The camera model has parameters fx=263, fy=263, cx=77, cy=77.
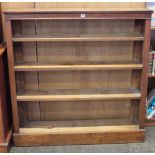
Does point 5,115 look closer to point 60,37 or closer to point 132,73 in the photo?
point 60,37

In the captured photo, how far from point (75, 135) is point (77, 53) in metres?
0.74

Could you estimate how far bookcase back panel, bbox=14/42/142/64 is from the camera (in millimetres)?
2328

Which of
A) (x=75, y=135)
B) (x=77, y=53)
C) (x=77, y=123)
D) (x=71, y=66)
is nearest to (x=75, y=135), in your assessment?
(x=75, y=135)

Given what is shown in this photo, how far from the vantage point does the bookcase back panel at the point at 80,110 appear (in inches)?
98.8

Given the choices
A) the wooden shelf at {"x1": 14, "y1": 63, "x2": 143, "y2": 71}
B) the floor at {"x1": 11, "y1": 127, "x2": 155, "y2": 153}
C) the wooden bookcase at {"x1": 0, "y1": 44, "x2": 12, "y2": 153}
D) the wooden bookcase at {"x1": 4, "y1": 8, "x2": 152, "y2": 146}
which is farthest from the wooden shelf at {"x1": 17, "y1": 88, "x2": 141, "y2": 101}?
the floor at {"x1": 11, "y1": 127, "x2": 155, "y2": 153}

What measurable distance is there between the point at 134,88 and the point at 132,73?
0.15m

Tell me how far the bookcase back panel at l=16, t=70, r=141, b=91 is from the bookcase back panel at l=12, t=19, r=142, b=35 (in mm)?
367

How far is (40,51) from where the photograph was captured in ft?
7.68

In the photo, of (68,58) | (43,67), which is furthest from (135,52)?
(43,67)

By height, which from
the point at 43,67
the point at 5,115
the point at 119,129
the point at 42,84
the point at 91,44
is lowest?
the point at 119,129

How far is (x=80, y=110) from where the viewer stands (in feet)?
8.35

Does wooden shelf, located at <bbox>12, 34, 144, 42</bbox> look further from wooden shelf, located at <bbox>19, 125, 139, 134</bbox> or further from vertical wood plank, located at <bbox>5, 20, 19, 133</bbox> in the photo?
wooden shelf, located at <bbox>19, 125, 139, 134</bbox>

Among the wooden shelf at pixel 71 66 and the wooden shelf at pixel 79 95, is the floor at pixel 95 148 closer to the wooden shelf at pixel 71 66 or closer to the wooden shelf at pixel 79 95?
the wooden shelf at pixel 79 95

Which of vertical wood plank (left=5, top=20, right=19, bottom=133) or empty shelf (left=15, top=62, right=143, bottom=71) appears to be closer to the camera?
vertical wood plank (left=5, top=20, right=19, bottom=133)
